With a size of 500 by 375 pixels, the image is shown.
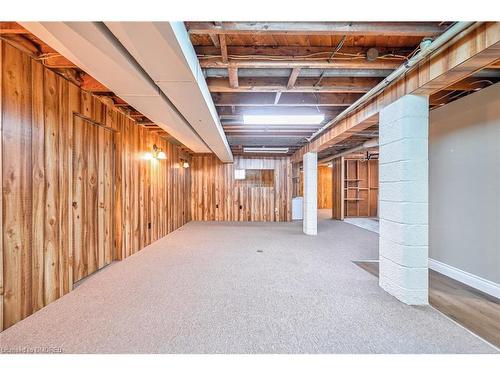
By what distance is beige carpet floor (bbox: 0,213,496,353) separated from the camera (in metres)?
1.46

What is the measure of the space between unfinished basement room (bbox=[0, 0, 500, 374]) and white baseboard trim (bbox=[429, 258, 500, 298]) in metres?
0.02

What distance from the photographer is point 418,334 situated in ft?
5.14

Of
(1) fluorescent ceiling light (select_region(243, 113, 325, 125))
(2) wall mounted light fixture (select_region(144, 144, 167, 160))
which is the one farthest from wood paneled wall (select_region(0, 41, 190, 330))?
(1) fluorescent ceiling light (select_region(243, 113, 325, 125))

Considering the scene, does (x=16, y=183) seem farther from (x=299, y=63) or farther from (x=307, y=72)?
(x=307, y=72)

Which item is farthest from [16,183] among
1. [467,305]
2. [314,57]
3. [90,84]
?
[467,305]

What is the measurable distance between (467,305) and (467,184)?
1.38 m

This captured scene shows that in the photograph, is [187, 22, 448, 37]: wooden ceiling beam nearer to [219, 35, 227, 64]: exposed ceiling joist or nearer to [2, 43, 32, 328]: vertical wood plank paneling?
[219, 35, 227, 64]: exposed ceiling joist

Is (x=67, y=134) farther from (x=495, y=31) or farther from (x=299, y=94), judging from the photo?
(x=495, y=31)

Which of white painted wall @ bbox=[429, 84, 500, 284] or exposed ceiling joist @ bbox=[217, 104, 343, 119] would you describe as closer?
white painted wall @ bbox=[429, 84, 500, 284]

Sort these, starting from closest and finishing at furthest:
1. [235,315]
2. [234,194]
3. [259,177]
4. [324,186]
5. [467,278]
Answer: [235,315]
[467,278]
[234,194]
[259,177]
[324,186]

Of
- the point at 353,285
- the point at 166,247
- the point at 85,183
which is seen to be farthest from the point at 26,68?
the point at 353,285

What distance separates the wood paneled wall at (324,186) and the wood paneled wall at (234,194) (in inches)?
170

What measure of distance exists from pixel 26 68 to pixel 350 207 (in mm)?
8681

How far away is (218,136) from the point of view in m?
3.68
